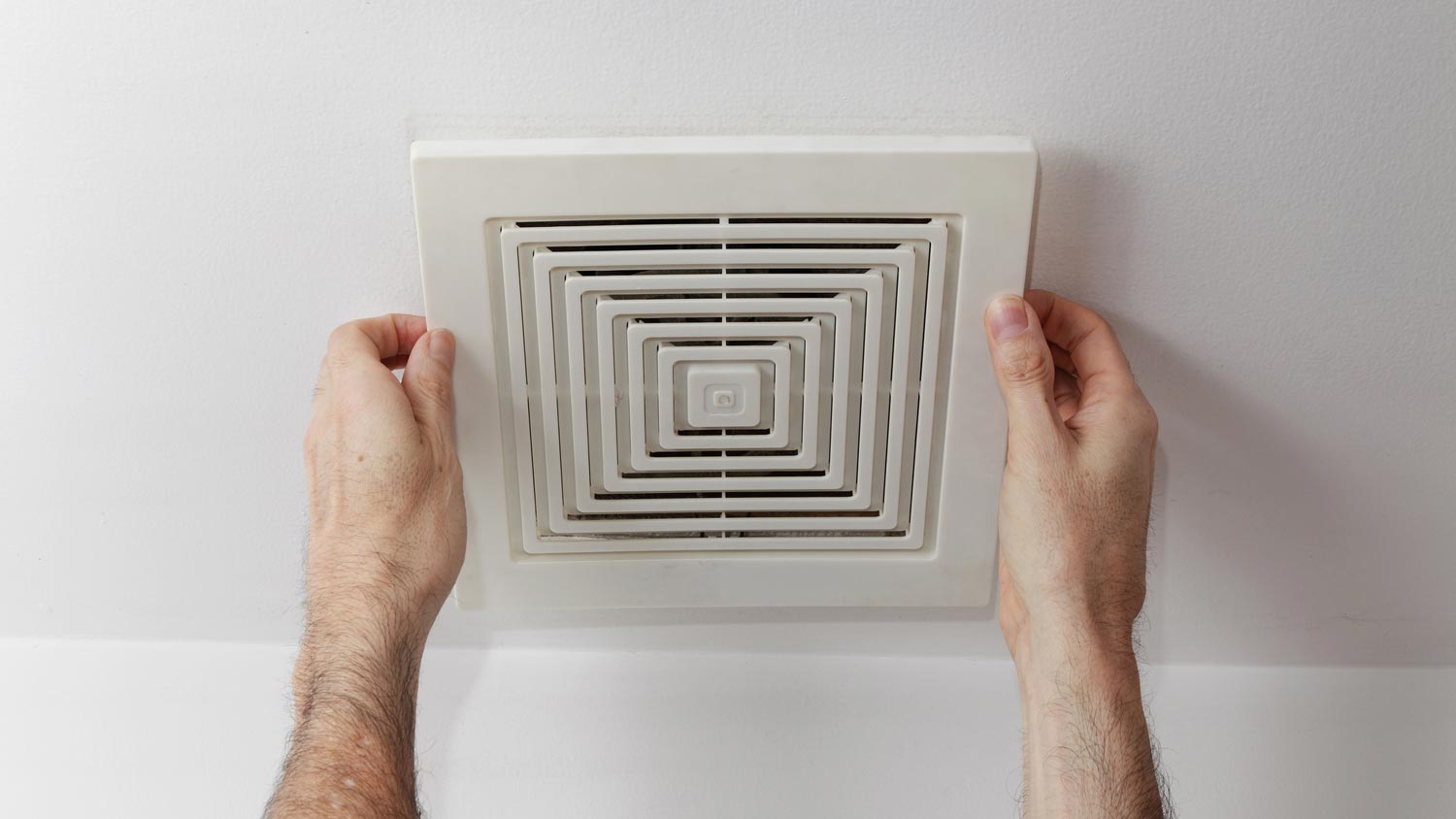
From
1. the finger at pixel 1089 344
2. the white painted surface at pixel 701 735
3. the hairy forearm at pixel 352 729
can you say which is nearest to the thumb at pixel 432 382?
the hairy forearm at pixel 352 729

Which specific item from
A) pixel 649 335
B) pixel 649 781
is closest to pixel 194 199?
pixel 649 335

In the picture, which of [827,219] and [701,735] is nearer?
[827,219]

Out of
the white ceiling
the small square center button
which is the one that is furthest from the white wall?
the small square center button

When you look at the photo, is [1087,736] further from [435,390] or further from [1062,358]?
[435,390]

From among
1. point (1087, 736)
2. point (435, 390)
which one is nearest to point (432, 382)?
point (435, 390)

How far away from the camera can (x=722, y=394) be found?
70cm

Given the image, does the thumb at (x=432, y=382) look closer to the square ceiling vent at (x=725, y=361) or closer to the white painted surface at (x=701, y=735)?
the square ceiling vent at (x=725, y=361)

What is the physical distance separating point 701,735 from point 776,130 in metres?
0.49

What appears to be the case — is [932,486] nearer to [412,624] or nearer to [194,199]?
[412,624]

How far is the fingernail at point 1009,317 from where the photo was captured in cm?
65

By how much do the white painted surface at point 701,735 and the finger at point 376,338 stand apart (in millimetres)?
297

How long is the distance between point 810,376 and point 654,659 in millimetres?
314

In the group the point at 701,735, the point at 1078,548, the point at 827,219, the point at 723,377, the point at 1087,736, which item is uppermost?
the point at 827,219

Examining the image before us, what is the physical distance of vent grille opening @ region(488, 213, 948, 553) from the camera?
0.65 metres
